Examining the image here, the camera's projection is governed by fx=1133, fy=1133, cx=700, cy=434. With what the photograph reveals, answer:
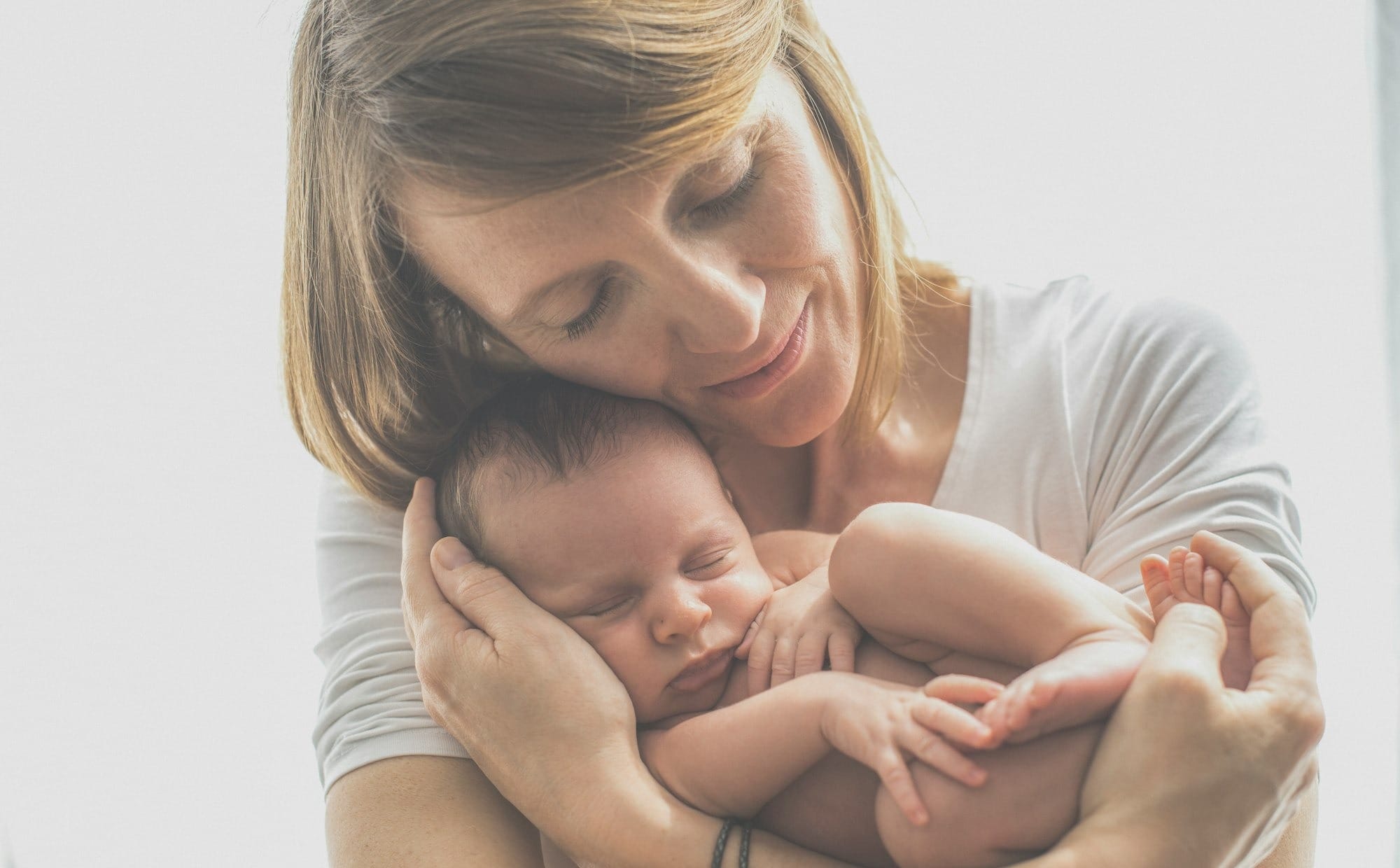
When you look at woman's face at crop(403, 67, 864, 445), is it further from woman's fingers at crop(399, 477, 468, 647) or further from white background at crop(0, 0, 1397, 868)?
white background at crop(0, 0, 1397, 868)

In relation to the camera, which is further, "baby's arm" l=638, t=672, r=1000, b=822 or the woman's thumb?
the woman's thumb

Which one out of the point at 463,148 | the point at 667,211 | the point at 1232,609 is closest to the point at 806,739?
the point at 1232,609

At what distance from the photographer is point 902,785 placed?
97cm

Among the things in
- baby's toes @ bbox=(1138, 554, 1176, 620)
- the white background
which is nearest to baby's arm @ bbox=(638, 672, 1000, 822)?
baby's toes @ bbox=(1138, 554, 1176, 620)

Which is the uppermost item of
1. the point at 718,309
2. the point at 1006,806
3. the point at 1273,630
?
the point at 718,309

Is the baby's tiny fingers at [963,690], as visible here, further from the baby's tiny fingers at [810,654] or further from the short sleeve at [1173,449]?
the short sleeve at [1173,449]

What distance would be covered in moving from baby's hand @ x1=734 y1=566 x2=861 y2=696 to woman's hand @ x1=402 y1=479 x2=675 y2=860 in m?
0.15

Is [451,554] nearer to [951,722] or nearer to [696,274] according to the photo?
[696,274]

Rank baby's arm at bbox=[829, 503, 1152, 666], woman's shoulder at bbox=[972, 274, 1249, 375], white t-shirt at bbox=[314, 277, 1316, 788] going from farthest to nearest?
woman's shoulder at bbox=[972, 274, 1249, 375] < white t-shirt at bbox=[314, 277, 1316, 788] < baby's arm at bbox=[829, 503, 1152, 666]

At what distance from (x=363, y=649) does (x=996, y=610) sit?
0.79m

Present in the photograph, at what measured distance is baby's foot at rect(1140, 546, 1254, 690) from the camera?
1.06 meters

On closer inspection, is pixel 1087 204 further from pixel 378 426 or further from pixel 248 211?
pixel 248 211

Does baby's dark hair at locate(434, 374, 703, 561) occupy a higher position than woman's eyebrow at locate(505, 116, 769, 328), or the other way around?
woman's eyebrow at locate(505, 116, 769, 328)

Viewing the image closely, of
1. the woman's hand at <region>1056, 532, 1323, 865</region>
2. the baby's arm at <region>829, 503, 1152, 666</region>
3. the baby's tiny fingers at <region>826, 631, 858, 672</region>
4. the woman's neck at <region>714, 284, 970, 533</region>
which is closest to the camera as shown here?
the woman's hand at <region>1056, 532, 1323, 865</region>
